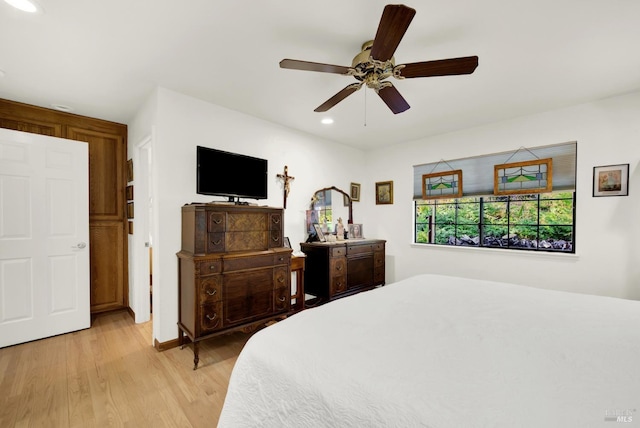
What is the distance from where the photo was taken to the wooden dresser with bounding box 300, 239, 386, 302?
3467mm

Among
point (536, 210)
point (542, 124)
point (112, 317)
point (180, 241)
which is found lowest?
point (112, 317)

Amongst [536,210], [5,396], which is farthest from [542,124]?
[5,396]

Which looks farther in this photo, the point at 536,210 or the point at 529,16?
the point at 536,210

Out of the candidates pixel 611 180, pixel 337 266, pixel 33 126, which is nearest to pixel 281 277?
pixel 337 266

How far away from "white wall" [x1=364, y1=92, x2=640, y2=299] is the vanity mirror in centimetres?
139

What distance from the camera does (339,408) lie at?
800 mm

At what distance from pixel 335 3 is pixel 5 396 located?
3.31 metres

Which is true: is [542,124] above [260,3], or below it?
below

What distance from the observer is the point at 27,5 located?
1530 mm

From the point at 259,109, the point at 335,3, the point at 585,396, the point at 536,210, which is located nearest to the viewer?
the point at 585,396

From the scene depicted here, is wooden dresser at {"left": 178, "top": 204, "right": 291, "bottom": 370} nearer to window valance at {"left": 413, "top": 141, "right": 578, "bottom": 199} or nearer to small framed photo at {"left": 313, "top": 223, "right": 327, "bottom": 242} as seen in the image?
small framed photo at {"left": 313, "top": 223, "right": 327, "bottom": 242}

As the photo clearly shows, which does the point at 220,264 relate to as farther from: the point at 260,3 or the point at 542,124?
the point at 542,124

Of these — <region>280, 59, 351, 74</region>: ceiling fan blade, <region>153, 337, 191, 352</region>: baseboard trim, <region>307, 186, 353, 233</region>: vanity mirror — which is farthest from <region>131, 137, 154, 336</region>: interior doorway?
<region>280, 59, 351, 74</region>: ceiling fan blade

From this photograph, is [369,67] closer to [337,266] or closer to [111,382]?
[337,266]
